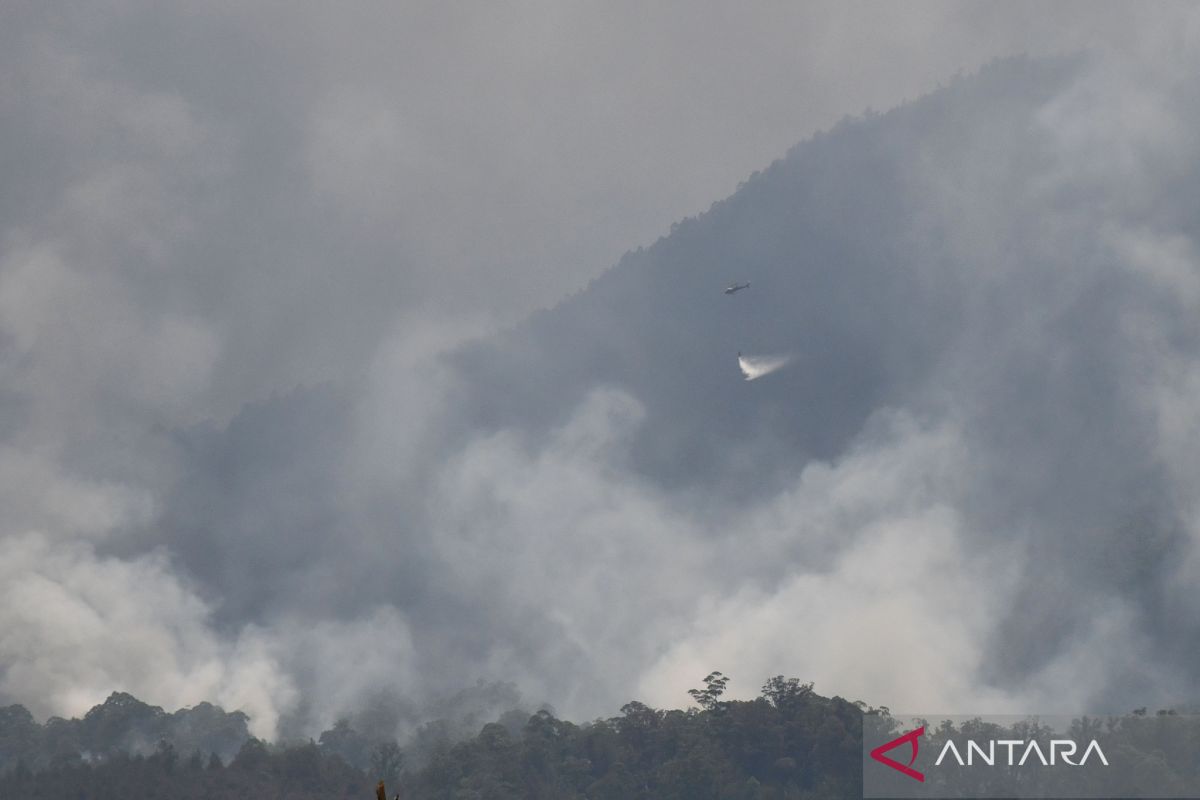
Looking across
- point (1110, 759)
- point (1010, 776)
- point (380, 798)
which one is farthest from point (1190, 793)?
point (380, 798)

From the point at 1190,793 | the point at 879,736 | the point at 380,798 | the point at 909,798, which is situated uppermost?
the point at 879,736

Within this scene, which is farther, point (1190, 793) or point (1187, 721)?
point (1187, 721)

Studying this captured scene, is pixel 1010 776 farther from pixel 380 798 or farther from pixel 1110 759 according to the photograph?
pixel 380 798

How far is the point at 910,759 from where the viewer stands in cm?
14838

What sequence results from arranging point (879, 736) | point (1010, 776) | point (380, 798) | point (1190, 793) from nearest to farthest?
1. point (380, 798)
2. point (1010, 776)
3. point (1190, 793)
4. point (879, 736)

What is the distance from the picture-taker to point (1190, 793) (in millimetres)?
162250

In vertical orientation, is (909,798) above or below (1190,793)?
below

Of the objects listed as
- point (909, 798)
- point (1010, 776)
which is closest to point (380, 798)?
point (909, 798)

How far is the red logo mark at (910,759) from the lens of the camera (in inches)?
5433

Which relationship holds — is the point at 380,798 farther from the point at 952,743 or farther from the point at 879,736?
the point at 879,736

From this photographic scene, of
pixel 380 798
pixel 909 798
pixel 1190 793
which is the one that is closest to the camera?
pixel 380 798

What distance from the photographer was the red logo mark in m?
138

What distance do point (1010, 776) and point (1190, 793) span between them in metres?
25.9

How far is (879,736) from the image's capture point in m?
193
